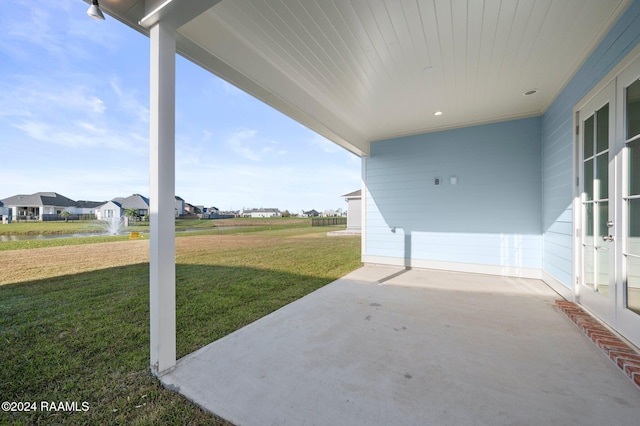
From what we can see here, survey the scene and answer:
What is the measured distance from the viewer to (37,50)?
4.42 m

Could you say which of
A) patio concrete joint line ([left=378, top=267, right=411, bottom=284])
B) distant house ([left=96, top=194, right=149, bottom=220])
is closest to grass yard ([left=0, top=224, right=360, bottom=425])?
patio concrete joint line ([left=378, top=267, right=411, bottom=284])

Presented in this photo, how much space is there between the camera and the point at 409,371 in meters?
1.78

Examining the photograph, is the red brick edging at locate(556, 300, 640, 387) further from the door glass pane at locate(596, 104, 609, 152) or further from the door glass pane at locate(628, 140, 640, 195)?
the door glass pane at locate(596, 104, 609, 152)

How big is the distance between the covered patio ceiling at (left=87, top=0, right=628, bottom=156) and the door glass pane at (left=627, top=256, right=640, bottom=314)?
82.8 inches

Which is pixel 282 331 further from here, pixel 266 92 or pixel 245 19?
pixel 245 19

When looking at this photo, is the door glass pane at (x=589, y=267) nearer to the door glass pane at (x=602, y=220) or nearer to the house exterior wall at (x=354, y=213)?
the door glass pane at (x=602, y=220)

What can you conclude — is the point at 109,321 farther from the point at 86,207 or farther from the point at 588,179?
the point at 86,207

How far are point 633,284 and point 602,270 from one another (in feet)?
1.61

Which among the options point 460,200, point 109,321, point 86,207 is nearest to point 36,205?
point 86,207

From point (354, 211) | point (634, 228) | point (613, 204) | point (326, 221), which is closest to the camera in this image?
point (634, 228)

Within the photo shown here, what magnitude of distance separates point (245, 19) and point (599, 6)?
295cm

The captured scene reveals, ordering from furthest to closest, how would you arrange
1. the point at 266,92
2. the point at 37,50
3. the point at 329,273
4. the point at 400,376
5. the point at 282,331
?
1. the point at 329,273
2. the point at 37,50
3. the point at 266,92
4. the point at 282,331
5. the point at 400,376

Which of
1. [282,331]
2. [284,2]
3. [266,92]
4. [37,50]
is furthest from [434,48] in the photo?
[37,50]

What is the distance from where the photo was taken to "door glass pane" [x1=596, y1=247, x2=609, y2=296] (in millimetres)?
2355
